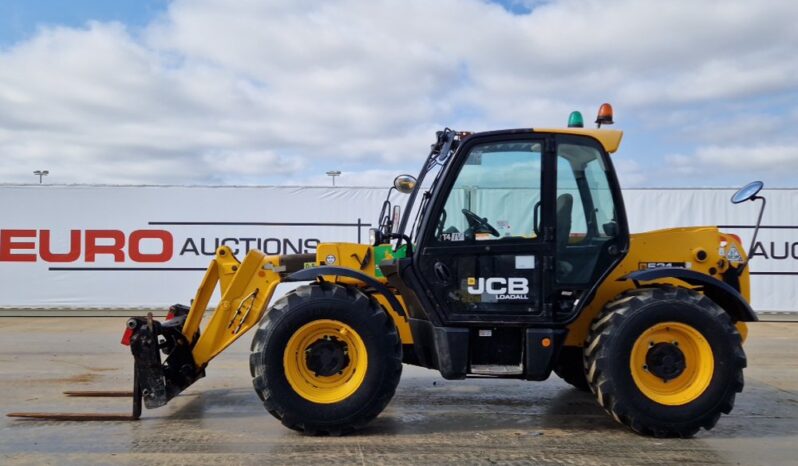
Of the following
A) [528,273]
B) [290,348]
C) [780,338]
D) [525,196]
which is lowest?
[780,338]

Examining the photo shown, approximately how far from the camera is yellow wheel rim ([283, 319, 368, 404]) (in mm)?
4977

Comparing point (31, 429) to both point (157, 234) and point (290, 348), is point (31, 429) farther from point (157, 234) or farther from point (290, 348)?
point (157, 234)

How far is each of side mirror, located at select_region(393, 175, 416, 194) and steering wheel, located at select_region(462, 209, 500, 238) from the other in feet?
2.44

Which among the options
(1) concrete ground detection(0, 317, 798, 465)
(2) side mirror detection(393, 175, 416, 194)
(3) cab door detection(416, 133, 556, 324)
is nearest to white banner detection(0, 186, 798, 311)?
(1) concrete ground detection(0, 317, 798, 465)

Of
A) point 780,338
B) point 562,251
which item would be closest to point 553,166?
point 562,251

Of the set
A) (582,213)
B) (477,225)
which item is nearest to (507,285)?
(477,225)

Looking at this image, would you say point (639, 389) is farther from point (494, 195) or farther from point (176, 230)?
point (176, 230)

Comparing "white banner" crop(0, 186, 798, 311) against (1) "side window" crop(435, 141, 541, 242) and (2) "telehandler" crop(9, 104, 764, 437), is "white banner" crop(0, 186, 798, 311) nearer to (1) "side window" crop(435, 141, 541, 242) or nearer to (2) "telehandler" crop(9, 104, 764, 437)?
(2) "telehandler" crop(9, 104, 764, 437)

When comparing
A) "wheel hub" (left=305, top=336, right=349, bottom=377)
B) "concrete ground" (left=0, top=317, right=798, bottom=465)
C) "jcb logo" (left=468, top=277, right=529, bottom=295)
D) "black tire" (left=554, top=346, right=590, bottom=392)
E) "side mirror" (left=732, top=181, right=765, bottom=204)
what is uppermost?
"side mirror" (left=732, top=181, right=765, bottom=204)

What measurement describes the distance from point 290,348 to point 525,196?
84.7 inches

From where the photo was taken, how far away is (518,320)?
5082 mm

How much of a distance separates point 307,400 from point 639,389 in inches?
97.9

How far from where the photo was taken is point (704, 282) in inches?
202

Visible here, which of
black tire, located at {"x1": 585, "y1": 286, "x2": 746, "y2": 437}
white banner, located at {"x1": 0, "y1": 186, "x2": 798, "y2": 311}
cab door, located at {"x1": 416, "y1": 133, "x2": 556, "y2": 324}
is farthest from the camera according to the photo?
white banner, located at {"x1": 0, "y1": 186, "x2": 798, "y2": 311}
